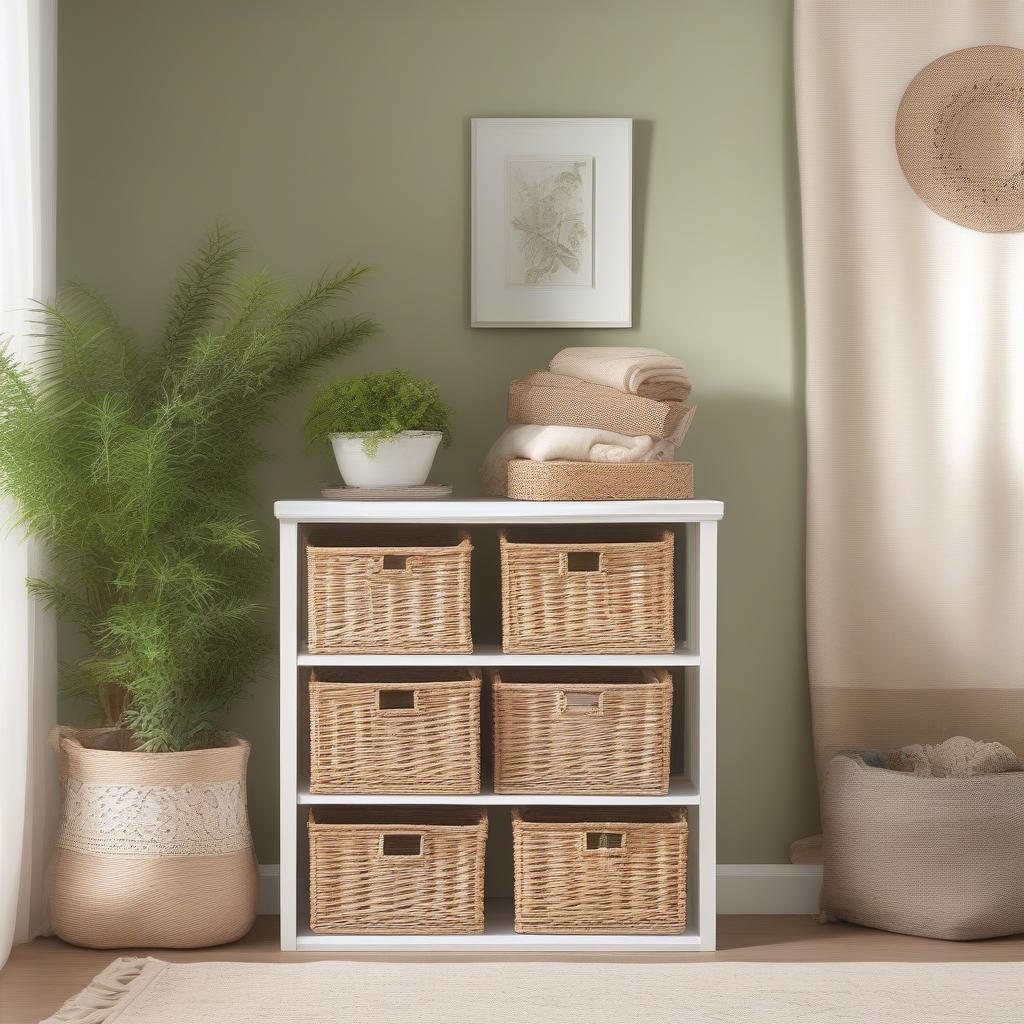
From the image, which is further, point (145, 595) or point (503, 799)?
point (145, 595)

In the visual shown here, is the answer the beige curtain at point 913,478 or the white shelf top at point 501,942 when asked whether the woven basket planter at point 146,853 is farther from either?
the beige curtain at point 913,478

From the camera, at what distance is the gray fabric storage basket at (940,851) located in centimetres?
232

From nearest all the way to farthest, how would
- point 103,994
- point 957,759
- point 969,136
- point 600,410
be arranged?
point 103,994
point 600,410
point 957,759
point 969,136

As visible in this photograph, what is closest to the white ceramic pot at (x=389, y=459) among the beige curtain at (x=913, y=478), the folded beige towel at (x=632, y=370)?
the folded beige towel at (x=632, y=370)

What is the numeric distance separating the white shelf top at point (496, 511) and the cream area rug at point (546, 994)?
843 mm

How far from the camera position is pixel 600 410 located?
2330 millimetres

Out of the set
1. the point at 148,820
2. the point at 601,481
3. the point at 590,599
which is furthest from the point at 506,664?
the point at 148,820

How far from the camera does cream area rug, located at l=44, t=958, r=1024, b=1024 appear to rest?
1.96 metres

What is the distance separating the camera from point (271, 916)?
255cm

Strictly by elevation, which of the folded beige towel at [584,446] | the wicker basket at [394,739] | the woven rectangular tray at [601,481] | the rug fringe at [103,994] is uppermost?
the folded beige towel at [584,446]

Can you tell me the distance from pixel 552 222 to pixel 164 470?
3.31 ft

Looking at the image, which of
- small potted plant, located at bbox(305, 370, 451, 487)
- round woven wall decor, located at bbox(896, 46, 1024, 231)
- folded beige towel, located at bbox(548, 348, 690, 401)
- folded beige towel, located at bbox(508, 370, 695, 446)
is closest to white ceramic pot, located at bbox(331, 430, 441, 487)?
small potted plant, located at bbox(305, 370, 451, 487)

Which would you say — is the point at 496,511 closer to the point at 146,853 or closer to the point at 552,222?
the point at 552,222

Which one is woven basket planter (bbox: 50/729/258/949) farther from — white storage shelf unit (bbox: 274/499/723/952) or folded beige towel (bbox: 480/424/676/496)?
folded beige towel (bbox: 480/424/676/496)
